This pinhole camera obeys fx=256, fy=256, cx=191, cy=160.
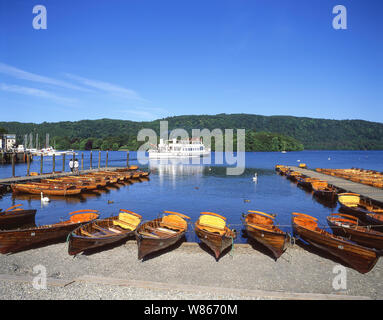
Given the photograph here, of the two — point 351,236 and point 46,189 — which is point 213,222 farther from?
point 46,189

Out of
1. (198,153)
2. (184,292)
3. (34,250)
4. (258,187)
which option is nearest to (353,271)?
(184,292)

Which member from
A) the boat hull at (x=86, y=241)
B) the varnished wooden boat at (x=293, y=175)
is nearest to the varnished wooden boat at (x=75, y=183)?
the boat hull at (x=86, y=241)

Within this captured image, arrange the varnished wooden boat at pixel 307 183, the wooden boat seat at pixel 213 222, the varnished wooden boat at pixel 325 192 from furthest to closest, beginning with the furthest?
1. the varnished wooden boat at pixel 307 183
2. the varnished wooden boat at pixel 325 192
3. the wooden boat seat at pixel 213 222

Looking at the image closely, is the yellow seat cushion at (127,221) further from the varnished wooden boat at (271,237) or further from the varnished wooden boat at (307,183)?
the varnished wooden boat at (307,183)

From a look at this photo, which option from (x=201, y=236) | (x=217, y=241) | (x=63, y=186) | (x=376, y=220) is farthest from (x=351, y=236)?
(x=63, y=186)

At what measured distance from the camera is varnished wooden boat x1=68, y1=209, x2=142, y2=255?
41.2 ft

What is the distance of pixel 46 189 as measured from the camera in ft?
104

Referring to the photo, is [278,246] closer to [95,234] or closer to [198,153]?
[95,234]

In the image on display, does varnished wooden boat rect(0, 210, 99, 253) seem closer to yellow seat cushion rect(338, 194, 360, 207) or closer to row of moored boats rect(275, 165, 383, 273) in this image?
row of moored boats rect(275, 165, 383, 273)

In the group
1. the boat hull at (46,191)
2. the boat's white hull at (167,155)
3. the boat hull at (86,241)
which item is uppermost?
the boat's white hull at (167,155)

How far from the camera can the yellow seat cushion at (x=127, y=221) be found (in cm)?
1554

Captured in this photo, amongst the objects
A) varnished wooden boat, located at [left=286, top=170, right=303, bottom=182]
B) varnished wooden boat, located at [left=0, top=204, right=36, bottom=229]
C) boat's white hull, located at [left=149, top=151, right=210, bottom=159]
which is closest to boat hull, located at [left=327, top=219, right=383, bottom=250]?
varnished wooden boat, located at [left=0, top=204, right=36, bottom=229]

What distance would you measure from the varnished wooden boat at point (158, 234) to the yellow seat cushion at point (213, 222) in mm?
1092
